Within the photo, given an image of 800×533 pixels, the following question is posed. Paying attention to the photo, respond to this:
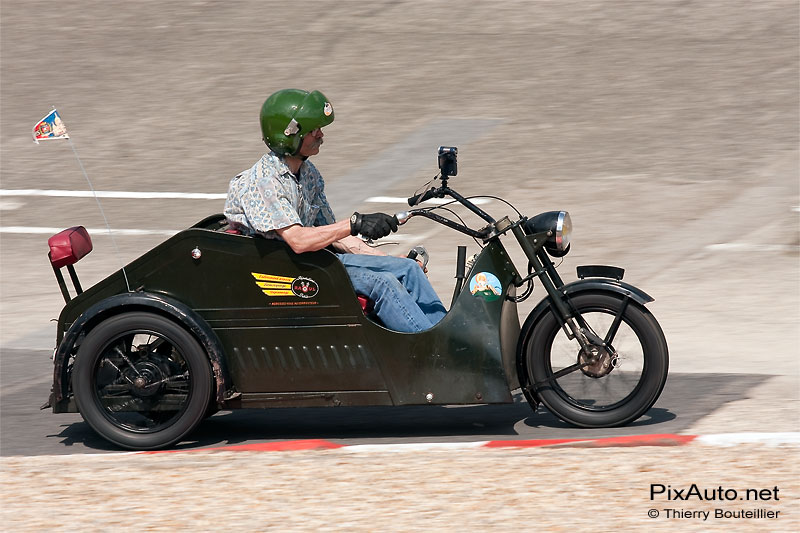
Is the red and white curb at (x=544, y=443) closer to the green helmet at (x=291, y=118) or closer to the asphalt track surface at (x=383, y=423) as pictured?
the asphalt track surface at (x=383, y=423)

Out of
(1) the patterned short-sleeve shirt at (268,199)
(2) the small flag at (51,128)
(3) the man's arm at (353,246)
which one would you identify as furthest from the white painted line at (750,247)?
(2) the small flag at (51,128)

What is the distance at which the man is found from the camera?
21.7 feet

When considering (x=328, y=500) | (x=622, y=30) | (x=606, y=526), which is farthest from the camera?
(x=622, y=30)

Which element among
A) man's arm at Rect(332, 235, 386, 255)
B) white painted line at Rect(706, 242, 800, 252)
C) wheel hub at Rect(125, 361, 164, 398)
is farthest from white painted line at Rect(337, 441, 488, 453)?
white painted line at Rect(706, 242, 800, 252)

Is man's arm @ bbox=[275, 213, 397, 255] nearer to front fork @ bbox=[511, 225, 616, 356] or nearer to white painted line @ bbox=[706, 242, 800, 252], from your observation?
front fork @ bbox=[511, 225, 616, 356]

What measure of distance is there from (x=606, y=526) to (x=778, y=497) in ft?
2.63

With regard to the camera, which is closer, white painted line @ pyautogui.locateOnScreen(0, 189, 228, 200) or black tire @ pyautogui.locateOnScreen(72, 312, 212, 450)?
black tire @ pyautogui.locateOnScreen(72, 312, 212, 450)

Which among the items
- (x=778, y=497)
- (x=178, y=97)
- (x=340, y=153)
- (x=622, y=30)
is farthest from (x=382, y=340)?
(x=622, y=30)

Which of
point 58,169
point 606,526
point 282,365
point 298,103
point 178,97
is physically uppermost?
point 178,97

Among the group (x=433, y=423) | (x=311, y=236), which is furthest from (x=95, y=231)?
(x=311, y=236)

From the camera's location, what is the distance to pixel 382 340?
21.9 feet

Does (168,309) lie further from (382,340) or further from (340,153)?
(340,153)

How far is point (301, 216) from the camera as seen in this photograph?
22.8 feet

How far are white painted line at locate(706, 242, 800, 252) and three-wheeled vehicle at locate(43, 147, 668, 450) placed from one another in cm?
483
